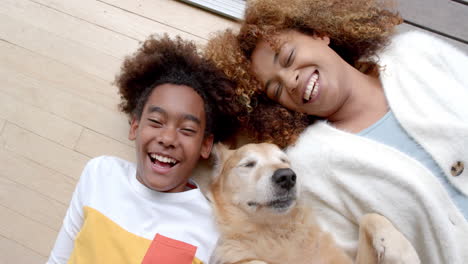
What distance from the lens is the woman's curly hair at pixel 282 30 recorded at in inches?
74.7

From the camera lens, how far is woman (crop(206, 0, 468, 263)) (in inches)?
63.5

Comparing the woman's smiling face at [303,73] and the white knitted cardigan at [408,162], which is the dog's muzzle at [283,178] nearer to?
the white knitted cardigan at [408,162]

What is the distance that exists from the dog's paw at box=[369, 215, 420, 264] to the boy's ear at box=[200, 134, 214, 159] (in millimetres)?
919

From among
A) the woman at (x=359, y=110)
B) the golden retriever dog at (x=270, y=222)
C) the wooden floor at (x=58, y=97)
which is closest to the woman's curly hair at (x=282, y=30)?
the woman at (x=359, y=110)

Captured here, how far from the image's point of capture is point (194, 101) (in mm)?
1733

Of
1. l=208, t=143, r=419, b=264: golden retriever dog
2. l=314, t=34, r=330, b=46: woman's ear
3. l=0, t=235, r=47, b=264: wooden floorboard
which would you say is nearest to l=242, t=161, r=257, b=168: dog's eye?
l=208, t=143, r=419, b=264: golden retriever dog

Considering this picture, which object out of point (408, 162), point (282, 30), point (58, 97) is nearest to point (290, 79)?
point (282, 30)

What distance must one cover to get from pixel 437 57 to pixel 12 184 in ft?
8.67

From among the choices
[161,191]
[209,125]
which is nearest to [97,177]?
[161,191]

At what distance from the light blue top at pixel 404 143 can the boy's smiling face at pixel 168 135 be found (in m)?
0.89

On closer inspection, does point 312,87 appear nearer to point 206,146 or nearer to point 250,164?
point 250,164

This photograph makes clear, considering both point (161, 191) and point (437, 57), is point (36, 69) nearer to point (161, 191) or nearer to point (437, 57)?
point (161, 191)

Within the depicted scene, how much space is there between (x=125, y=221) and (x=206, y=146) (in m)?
0.57

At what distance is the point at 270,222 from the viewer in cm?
166
